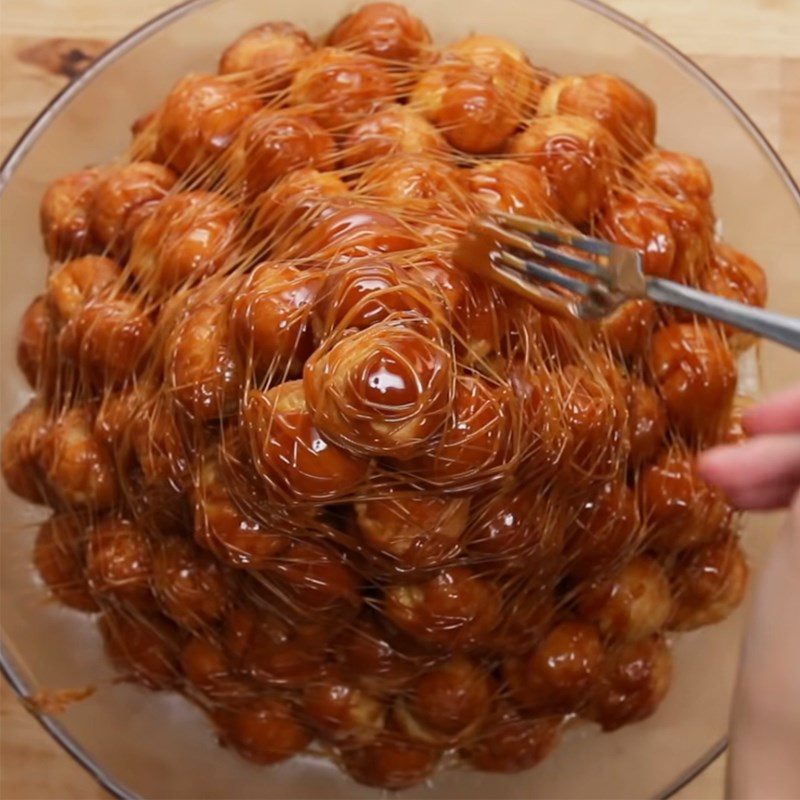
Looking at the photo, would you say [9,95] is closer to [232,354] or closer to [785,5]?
[232,354]

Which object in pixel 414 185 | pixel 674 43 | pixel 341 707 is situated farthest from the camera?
pixel 674 43

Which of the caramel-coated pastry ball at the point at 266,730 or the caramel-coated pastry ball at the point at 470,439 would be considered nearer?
the caramel-coated pastry ball at the point at 470,439

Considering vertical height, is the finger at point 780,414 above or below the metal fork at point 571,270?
below

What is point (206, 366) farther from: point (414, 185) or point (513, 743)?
point (513, 743)

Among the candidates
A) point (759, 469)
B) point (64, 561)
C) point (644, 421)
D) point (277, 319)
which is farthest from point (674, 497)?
point (64, 561)

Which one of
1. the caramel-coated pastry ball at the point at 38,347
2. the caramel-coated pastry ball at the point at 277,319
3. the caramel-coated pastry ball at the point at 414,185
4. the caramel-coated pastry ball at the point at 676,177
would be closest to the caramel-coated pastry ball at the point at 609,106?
the caramel-coated pastry ball at the point at 676,177

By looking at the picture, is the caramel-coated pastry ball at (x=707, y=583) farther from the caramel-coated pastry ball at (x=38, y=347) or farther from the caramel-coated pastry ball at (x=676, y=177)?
the caramel-coated pastry ball at (x=38, y=347)

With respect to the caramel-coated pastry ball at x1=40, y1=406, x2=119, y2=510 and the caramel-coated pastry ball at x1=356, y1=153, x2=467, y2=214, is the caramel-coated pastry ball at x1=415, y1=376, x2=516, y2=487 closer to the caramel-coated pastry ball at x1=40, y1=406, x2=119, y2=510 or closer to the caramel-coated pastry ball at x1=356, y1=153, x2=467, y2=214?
the caramel-coated pastry ball at x1=356, y1=153, x2=467, y2=214
